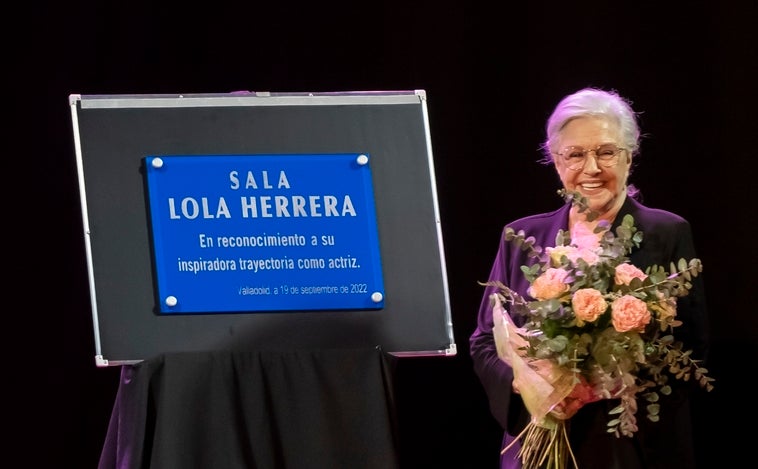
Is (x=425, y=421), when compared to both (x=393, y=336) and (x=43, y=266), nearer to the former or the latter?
(x=43, y=266)

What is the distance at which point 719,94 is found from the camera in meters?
4.15

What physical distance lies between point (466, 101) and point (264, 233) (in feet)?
5.46

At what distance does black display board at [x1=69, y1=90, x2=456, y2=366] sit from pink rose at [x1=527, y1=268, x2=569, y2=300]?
21 cm

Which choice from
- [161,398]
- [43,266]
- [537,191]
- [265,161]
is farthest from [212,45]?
[161,398]

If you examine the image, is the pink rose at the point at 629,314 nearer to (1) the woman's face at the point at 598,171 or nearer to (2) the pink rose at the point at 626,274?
(2) the pink rose at the point at 626,274

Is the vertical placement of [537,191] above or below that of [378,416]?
above

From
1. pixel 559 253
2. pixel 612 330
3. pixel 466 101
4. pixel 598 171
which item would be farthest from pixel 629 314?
pixel 466 101

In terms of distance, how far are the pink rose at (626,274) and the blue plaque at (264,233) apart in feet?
1.59

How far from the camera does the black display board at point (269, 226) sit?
8.48ft

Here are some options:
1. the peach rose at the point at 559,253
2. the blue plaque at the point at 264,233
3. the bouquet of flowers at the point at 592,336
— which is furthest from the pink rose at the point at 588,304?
the blue plaque at the point at 264,233

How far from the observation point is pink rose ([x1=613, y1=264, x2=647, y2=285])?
2752 mm

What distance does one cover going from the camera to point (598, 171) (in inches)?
123

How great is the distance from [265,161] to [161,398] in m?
0.50

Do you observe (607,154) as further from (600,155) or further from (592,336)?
(592,336)
